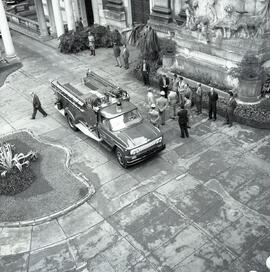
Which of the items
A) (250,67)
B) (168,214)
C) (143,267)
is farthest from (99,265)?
(250,67)

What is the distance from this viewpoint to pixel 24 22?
104 feet

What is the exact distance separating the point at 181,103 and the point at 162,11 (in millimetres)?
7302

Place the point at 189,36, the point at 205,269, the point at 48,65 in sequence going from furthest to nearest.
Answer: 1. the point at 48,65
2. the point at 189,36
3. the point at 205,269

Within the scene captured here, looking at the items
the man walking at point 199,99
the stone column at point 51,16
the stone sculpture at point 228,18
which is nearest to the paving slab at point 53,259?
the man walking at point 199,99

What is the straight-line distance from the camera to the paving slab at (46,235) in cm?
1165

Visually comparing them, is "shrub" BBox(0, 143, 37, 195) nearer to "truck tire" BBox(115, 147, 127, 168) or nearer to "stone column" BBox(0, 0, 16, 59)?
"truck tire" BBox(115, 147, 127, 168)

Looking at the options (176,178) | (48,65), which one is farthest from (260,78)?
(48,65)

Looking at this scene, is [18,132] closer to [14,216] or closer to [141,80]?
[14,216]

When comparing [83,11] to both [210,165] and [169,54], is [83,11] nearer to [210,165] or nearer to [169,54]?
[169,54]

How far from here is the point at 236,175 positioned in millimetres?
13750

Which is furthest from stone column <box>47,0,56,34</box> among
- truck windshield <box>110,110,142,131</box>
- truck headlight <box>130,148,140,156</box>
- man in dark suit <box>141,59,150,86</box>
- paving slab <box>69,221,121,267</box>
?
paving slab <box>69,221,121,267</box>

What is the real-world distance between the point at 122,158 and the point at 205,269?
533cm

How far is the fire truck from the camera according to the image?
46.6 feet

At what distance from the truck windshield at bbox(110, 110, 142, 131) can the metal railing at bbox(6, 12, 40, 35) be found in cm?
1797
